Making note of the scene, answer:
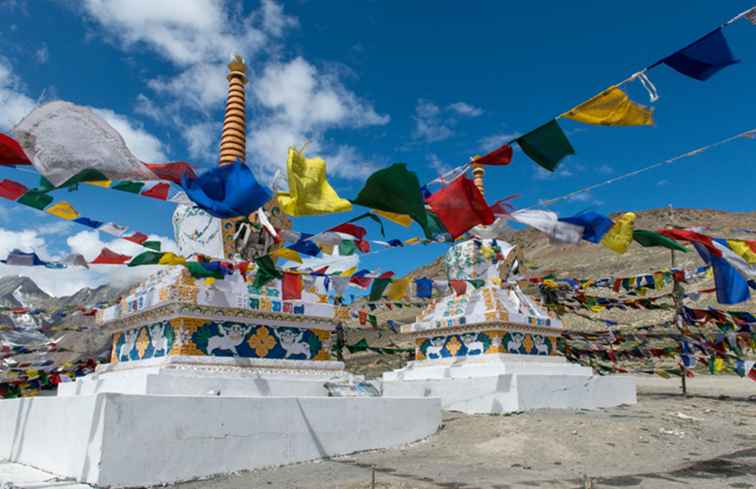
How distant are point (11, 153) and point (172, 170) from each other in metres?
1.11

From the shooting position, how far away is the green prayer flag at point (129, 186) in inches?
192

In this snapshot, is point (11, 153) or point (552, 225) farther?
point (552, 225)

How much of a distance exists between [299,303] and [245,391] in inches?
57.4

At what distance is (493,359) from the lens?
9789mm

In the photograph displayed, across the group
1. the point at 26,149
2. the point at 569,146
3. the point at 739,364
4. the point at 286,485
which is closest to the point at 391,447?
the point at 286,485

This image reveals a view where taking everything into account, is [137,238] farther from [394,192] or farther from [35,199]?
[394,192]

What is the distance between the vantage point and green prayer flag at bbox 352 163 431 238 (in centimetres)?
431

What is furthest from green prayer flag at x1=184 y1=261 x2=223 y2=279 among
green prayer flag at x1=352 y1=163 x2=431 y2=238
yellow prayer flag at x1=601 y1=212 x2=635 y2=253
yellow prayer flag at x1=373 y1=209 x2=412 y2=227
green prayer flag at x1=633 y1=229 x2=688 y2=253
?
green prayer flag at x1=633 y1=229 x2=688 y2=253

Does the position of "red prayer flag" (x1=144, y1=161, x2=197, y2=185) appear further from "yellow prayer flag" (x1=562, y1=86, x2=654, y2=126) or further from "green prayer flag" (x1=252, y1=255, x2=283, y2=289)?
"yellow prayer flag" (x1=562, y1=86, x2=654, y2=126)

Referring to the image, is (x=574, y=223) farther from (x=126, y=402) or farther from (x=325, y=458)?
(x=126, y=402)

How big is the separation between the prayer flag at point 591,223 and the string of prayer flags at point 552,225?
48mm

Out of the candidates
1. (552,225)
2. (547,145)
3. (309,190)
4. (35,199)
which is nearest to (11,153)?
(35,199)

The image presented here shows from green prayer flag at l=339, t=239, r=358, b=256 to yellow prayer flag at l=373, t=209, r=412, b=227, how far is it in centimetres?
137

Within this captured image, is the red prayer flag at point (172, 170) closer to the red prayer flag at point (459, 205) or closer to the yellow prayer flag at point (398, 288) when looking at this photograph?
the red prayer flag at point (459, 205)
